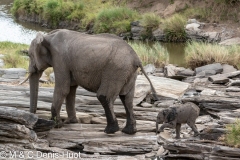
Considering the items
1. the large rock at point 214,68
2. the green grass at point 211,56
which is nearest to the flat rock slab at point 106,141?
the large rock at point 214,68

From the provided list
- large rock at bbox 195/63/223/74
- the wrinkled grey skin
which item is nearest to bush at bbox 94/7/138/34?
large rock at bbox 195/63/223/74

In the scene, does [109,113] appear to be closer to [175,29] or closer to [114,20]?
[175,29]

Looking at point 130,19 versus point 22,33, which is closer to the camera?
point 22,33

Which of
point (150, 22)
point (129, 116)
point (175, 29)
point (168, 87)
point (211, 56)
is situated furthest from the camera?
point (150, 22)

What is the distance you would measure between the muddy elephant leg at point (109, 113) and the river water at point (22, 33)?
12.1m

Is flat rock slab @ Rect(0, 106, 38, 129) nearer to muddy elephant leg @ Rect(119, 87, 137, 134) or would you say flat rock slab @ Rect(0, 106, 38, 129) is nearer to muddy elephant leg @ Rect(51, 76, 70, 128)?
muddy elephant leg @ Rect(51, 76, 70, 128)

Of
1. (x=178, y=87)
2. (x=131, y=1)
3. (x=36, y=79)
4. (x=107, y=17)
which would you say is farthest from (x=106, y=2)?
(x=36, y=79)

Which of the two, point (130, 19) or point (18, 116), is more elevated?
point (18, 116)

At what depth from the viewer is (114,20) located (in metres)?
33.6

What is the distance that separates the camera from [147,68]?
1639 centimetres

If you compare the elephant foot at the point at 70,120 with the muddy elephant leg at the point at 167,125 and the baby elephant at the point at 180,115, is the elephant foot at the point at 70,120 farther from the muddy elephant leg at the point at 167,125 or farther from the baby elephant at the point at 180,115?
the baby elephant at the point at 180,115

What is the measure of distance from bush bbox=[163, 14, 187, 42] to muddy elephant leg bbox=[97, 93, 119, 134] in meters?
20.5

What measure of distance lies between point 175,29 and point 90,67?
21.0 metres

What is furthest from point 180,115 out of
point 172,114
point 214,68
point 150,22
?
point 150,22
